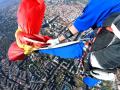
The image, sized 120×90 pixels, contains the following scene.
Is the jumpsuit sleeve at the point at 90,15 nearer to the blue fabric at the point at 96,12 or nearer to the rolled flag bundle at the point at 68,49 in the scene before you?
the blue fabric at the point at 96,12

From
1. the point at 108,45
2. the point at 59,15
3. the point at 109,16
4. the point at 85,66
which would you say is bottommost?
the point at 59,15

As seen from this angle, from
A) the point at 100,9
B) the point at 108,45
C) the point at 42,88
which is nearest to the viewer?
the point at 100,9

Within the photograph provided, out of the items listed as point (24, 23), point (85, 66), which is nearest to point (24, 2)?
point (24, 23)

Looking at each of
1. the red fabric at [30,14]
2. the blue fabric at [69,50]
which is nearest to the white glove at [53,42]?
the blue fabric at [69,50]

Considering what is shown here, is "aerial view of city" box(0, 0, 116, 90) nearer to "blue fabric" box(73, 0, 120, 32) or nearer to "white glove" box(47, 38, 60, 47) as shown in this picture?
"white glove" box(47, 38, 60, 47)

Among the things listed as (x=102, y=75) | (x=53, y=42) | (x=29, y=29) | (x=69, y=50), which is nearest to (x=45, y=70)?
(x=69, y=50)

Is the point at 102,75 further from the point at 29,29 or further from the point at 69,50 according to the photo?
the point at 29,29

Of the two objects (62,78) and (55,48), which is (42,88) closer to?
(62,78)
